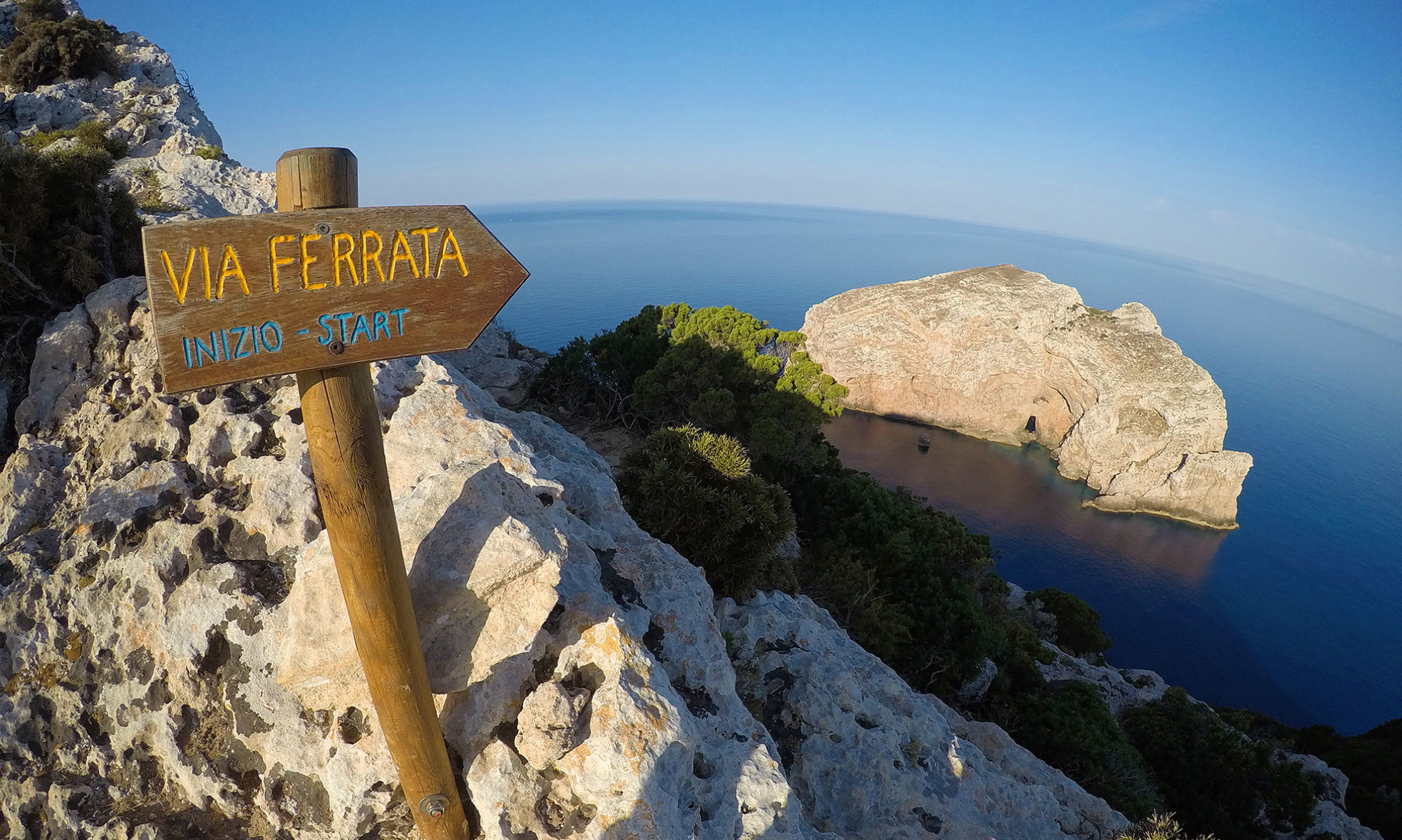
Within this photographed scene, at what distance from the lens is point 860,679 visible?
8.66m

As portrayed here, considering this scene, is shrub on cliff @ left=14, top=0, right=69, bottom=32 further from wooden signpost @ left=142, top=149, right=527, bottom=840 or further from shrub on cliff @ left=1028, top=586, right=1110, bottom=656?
shrub on cliff @ left=1028, top=586, right=1110, bottom=656

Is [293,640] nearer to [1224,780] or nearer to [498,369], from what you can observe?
[498,369]

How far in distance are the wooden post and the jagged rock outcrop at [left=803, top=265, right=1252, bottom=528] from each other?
62794 mm

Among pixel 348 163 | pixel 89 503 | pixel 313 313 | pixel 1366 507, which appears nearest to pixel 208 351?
pixel 313 313

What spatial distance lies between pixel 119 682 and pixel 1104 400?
6579cm

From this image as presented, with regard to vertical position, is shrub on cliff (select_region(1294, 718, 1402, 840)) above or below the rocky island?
below

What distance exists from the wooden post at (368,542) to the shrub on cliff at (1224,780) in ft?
66.4

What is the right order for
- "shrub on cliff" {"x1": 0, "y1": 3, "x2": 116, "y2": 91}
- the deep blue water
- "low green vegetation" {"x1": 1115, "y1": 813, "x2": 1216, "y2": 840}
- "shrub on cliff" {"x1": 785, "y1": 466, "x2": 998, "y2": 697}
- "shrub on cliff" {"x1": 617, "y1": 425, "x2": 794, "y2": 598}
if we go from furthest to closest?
the deep blue water → "shrub on cliff" {"x1": 0, "y1": 3, "x2": 116, "y2": 91} → "shrub on cliff" {"x1": 785, "y1": 466, "x2": 998, "y2": 697} → "shrub on cliff" {"x1": 617, "y1": 425, "x2": 794, "y2": 598} → "low green vegetation" {"x1": 1115, "y1": 813, "x2": 1216, "y2": 840}

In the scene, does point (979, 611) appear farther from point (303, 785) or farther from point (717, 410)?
point (303, 785)

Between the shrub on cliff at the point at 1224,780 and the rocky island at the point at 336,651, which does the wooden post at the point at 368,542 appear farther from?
the shrub on cliff at the point at 1224,780

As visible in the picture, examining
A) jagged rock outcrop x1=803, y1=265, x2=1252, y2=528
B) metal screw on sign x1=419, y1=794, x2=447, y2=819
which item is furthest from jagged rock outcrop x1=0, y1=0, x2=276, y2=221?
jagged rock outcrop x1=803, y1=265, x2=1252, y2=528

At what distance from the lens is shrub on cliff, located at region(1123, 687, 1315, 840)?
52.3ft

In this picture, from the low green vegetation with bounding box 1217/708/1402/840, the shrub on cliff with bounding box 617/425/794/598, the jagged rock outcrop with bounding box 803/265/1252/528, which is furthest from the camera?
the jagged rock outcrop with bounding box 803/265/1252/528

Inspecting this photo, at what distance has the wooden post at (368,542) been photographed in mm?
2928
